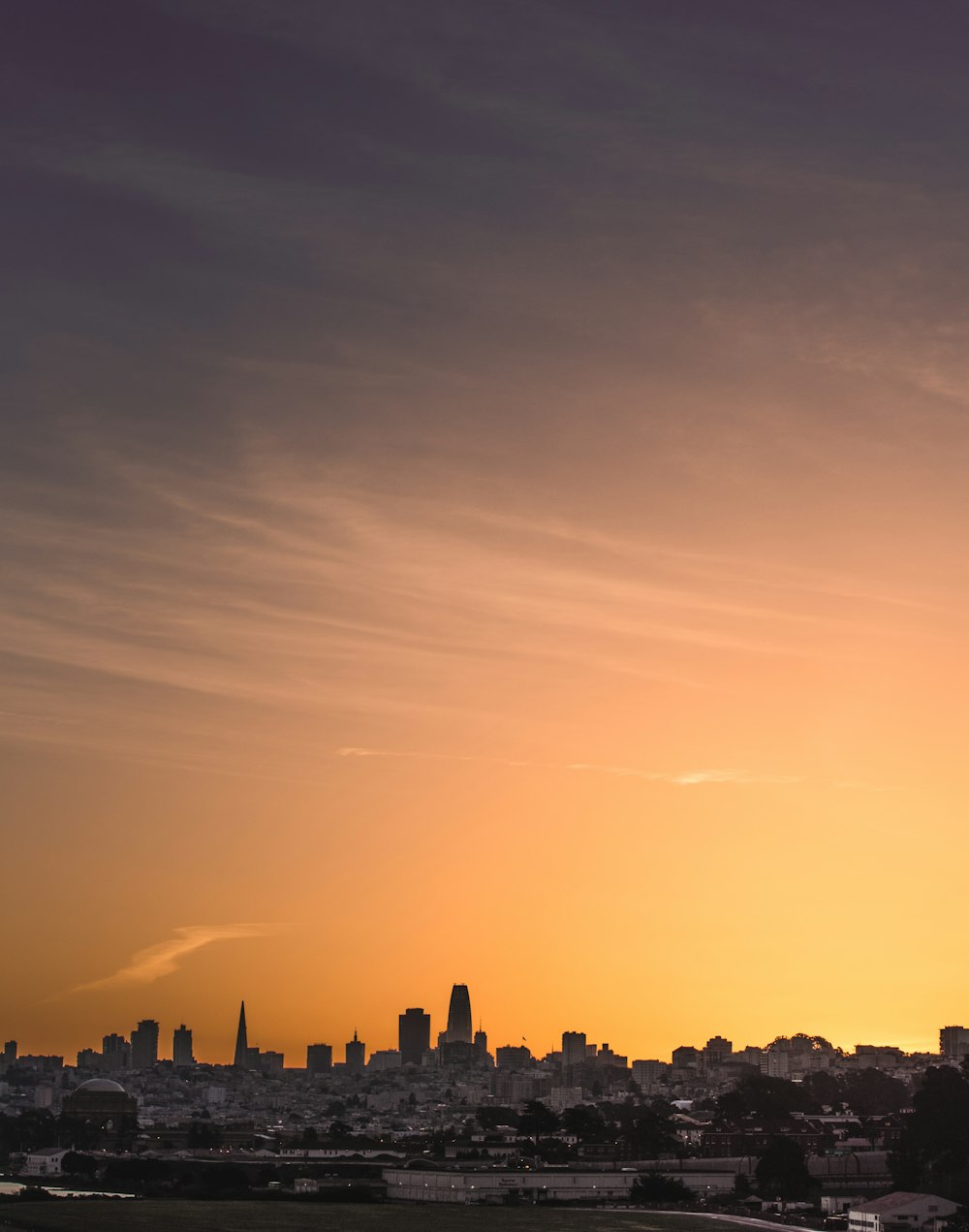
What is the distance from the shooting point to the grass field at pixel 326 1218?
106000mm

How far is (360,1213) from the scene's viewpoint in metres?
120

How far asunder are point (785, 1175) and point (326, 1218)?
33.8m

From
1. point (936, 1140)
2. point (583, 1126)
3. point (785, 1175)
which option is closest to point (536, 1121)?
point (583, 1126)

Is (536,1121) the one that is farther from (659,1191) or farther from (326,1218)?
(326,1218)

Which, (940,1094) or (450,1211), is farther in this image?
(940,1094)

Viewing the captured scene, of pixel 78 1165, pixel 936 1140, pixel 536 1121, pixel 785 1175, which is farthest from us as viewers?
pixel 78 1165

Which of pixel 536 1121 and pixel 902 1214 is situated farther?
pixel 536 1121

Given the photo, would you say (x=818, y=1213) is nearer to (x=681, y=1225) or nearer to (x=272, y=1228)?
(x=681, y=1225)

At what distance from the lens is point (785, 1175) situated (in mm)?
127250

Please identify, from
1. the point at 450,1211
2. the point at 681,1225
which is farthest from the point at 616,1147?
the point at 681,1225

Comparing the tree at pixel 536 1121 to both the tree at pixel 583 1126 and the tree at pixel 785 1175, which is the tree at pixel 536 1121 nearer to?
the tree at pixel 583 1126

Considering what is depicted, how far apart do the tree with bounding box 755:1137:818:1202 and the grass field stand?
13.6 metres

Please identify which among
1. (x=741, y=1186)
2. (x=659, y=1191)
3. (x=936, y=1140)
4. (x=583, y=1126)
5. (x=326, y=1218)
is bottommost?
(x=326, y=1218)

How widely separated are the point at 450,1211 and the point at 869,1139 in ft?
217
